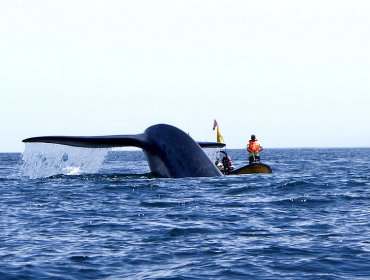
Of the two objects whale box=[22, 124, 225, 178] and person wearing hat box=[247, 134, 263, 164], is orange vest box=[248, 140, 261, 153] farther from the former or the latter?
whale box=[22, 124, 225, 178]

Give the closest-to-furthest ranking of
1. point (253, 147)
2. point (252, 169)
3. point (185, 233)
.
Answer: point (185, 233)
point (252, 169)
point (253, 147)

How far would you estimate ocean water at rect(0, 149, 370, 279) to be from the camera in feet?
28.4

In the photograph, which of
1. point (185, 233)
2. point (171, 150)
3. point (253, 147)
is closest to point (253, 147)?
point (253, 147)

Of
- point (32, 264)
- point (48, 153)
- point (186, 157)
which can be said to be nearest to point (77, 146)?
point (48, 153)

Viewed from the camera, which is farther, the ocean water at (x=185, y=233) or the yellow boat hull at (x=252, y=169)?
the yellow boat hull at (x=252, y=169)

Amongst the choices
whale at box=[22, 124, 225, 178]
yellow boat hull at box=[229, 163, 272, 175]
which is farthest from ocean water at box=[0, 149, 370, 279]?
yellow boat hull at box=[229, 163, 272, 175]

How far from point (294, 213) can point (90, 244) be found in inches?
198

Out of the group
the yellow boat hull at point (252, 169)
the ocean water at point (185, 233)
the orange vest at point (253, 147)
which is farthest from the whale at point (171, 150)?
the orange vest at point (253, 147)

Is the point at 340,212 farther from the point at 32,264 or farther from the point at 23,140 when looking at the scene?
the point at 23,140

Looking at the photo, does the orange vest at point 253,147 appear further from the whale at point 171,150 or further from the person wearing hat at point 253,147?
the whale at point 171,150

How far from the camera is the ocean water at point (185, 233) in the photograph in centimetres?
865

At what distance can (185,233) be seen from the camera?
11211 millimetres

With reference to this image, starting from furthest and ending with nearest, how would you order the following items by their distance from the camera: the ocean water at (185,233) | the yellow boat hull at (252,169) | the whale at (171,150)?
the yellow boat hull at (252,169)
the whale at (171,150)
the ocean water at (185,233)

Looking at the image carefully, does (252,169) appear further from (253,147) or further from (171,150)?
(171,150)
